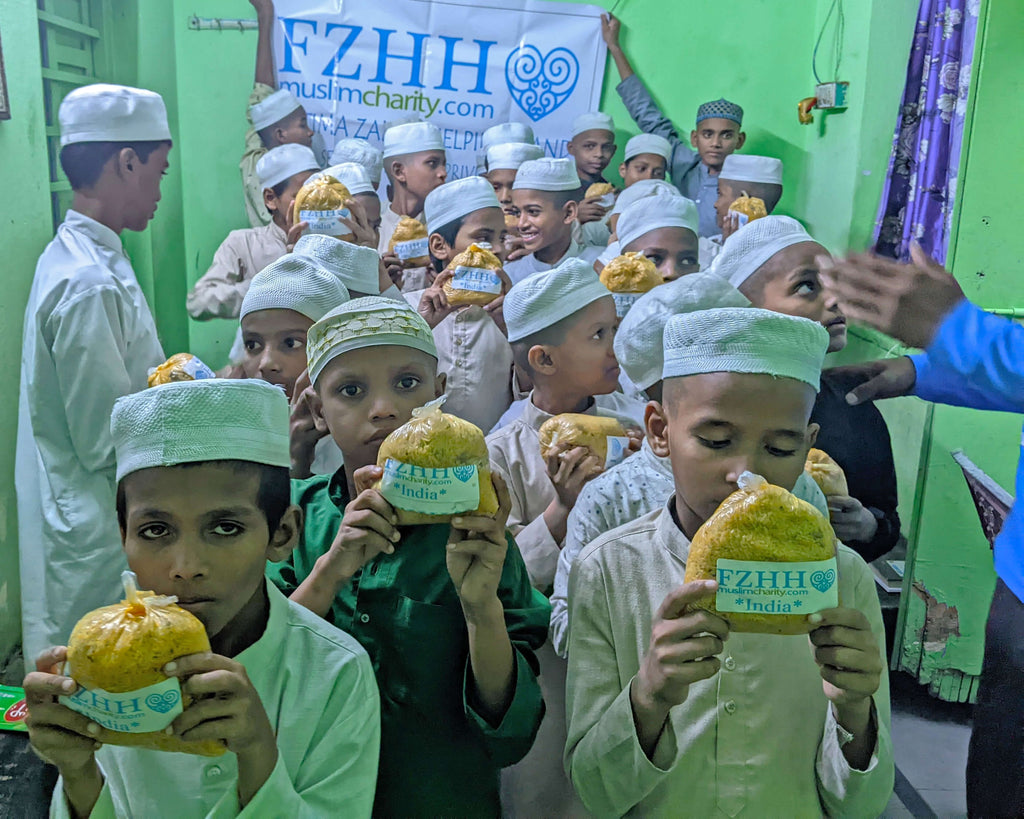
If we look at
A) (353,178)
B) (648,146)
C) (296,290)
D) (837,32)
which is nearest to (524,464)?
(296,290)

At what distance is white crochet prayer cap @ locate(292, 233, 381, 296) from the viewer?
9.04 feet

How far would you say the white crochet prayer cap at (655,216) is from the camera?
3.74 metres

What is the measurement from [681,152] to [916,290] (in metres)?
4.33

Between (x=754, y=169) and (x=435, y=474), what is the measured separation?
180 inches

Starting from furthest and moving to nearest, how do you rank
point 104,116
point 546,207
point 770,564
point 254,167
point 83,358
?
point 254,167 → point 546,207 → point 104,116 → point 83,358 → point 770,564

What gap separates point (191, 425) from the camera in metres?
1.29

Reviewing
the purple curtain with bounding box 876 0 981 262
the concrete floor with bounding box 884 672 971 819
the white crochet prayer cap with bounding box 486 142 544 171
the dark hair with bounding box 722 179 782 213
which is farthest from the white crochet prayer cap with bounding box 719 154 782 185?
the concrete floor with bounding box 884 672 971 819

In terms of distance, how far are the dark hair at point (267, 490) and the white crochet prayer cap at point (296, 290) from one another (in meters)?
0.96

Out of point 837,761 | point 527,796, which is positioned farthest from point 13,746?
point 837,761

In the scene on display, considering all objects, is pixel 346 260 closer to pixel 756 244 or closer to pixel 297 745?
pixel 756 244

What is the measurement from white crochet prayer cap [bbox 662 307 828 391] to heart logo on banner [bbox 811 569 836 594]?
0.39 meters

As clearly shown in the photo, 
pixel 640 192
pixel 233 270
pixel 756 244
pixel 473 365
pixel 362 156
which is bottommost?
A: pixel 473 365

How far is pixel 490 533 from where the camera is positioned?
4.65 feet

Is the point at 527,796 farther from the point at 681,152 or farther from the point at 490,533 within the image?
the point at 681,152
